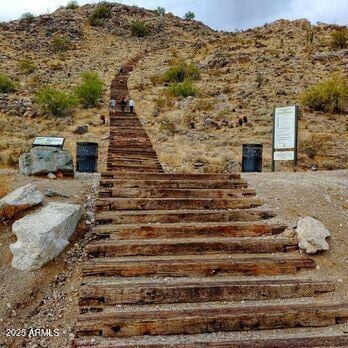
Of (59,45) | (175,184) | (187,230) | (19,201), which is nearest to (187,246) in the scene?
(187,230)

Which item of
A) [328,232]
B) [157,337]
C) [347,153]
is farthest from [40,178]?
[347,153]

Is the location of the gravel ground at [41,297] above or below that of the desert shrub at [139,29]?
below

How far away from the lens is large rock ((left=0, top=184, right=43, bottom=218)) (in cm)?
535

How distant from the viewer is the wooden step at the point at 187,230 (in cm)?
534

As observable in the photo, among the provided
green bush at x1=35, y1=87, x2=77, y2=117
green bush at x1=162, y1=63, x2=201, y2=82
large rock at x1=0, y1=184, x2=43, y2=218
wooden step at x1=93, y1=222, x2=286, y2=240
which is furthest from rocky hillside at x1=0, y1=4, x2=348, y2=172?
wooden step at x1=93, y1=222, x2=286, y2=240

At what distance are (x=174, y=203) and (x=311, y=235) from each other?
192cm

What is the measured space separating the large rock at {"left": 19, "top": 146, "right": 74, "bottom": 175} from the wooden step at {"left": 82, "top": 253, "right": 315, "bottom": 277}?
110 inches

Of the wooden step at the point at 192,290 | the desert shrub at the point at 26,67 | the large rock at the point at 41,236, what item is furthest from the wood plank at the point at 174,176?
the desert shrub at the point at 26,67

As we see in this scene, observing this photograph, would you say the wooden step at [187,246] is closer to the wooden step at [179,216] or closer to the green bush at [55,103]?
the wooden step at [179,216]

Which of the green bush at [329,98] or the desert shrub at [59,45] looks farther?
the desert shrub at [59,45]

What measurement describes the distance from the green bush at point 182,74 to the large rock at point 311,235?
1888 centimetres

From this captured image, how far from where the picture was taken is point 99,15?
46.6 m

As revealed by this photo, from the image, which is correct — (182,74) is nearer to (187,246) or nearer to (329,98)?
(329,98)

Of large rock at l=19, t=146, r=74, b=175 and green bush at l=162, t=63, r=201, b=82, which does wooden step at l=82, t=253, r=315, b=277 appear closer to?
large rock at l=19, t=146, r=74, b=175
